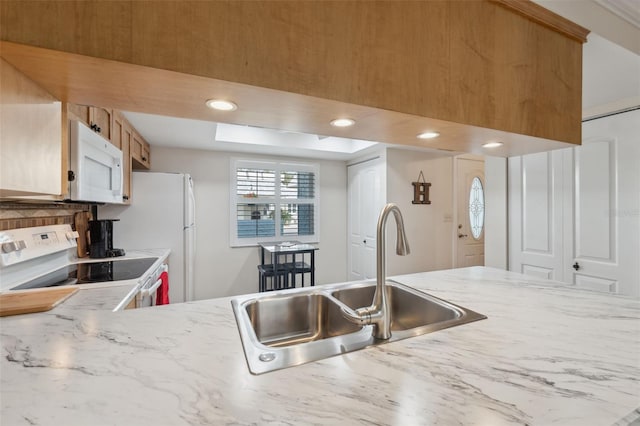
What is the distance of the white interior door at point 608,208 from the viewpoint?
1.93 metres

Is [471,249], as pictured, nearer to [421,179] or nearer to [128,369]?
[421,179]

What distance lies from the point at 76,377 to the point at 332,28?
106cm

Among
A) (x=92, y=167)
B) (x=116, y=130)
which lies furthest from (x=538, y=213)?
(x=116, y=130)

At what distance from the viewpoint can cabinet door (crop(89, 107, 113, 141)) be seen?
67.7 inches

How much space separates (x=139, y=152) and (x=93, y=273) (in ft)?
5.55

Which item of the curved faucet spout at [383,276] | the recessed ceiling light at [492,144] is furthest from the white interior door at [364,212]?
the curved faucet spout at [383,276]

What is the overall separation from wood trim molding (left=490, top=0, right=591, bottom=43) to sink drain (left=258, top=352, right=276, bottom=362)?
143 centimetres

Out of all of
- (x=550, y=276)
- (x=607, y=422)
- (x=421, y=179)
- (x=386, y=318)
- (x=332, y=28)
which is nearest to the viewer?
(x=607, y=422)

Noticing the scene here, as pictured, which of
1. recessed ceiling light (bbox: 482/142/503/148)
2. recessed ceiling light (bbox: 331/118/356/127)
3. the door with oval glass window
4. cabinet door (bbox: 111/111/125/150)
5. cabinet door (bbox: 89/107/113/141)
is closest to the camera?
recessed ceiling light (bbox: 331/118/356/127)

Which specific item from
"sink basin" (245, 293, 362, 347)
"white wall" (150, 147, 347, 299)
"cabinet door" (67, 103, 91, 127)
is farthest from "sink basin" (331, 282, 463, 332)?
"white wall" (150, 147, 347, 299)

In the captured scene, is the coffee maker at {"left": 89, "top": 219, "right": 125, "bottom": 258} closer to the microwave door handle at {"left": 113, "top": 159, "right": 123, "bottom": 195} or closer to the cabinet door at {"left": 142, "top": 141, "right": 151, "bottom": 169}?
the microwave door handle at {"left": 113, "top": 159, "right": 123, "bottom": 195}

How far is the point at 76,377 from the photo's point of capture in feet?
1.92

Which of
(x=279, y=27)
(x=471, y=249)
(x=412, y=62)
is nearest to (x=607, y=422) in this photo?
(x=412, y=62)

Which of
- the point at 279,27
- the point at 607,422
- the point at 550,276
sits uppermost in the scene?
the point at 279,27
